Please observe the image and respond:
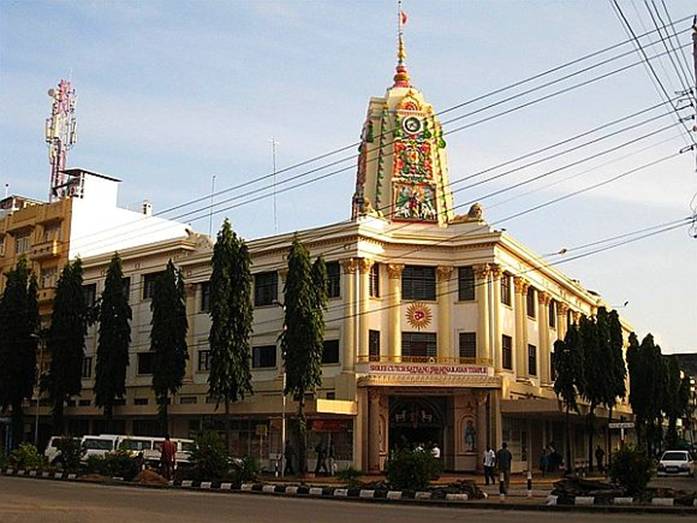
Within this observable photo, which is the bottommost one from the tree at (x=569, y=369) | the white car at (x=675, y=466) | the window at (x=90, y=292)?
the white car at (x=675, y=466)

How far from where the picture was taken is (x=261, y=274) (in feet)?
168

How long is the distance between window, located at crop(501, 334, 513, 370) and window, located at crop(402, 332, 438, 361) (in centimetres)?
364

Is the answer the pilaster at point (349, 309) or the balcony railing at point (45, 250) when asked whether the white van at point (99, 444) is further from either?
the balcony railing at point (45, 250)

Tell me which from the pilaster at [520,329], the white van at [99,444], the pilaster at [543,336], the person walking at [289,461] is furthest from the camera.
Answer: the pilaster at [543,336]

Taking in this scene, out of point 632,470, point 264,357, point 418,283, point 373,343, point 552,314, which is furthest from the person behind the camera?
point 552,314

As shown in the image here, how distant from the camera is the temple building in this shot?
45.7 metres

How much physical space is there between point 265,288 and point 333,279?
175 inches

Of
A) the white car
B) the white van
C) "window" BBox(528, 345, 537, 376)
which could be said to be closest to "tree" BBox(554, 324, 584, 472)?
"window" BBox(528, 345, 537, 376)

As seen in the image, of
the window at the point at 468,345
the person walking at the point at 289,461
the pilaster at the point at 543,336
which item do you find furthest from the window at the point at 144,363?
the pilaster at the point at 543,336

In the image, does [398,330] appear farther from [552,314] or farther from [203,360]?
[552,314]

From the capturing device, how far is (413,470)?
27.2 m

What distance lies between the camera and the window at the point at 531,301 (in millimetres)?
54500

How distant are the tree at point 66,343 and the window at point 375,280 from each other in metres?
16.2

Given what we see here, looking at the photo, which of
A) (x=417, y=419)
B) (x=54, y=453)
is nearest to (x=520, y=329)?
(x=417, y=419)
